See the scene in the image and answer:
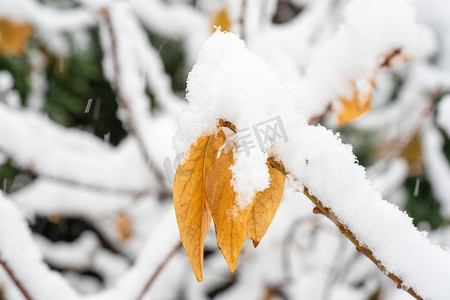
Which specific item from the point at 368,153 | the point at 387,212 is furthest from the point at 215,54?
the point at 368,153

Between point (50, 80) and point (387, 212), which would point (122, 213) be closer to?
point (50, 80)

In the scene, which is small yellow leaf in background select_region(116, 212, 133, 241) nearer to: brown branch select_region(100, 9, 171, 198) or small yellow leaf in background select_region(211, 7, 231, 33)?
brown branch select_region(100, 9, 171, 198)

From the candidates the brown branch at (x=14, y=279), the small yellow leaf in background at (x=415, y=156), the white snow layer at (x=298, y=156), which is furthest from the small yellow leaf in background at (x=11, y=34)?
the small yellow leaf in background at (x=415, y=156)

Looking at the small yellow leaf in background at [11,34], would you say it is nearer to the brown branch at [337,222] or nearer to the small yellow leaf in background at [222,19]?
the small yellow leaf in background at [222,19]

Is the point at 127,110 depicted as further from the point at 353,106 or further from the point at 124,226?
the point at 124,226

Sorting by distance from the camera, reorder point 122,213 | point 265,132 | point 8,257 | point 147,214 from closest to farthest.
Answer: point 265,132
point 8,257
point 122,213
point 147,214

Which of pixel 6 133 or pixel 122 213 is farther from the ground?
pixel 6 133
